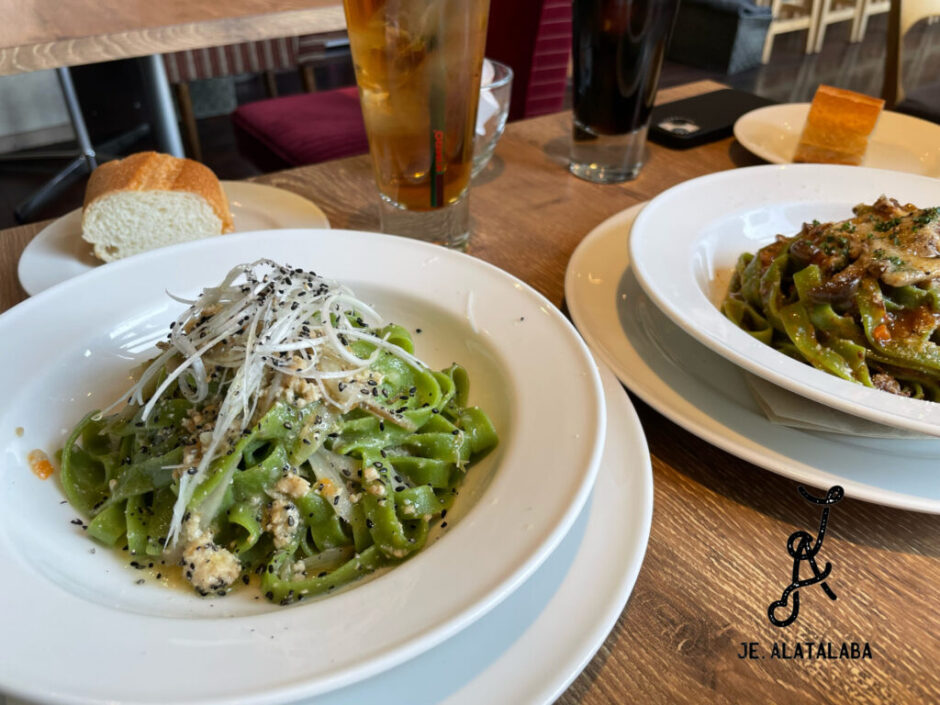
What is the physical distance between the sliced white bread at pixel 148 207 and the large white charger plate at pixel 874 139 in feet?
4.51

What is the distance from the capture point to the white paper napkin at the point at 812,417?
848 mm

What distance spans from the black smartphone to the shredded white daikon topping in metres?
1.36

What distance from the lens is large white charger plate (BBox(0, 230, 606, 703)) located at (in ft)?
1.83

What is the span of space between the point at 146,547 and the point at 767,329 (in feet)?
3.14

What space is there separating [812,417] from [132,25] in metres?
2.28

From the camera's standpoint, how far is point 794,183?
1.45 m

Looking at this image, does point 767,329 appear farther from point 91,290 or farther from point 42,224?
point 42,224

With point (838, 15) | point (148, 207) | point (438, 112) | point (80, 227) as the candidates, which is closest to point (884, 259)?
point (438, 112)

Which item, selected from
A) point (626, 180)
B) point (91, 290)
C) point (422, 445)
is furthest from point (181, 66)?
point (422, 445)

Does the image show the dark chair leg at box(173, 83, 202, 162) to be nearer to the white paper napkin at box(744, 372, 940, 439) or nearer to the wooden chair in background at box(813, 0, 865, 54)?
the white paper napkin at box(744, 372, 940, 439)

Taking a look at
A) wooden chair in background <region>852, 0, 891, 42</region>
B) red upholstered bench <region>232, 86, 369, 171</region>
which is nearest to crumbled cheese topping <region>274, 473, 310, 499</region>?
red upholstered bench <region>232, 86, 369, 171</region>

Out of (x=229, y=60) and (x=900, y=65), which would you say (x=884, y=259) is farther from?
(x=229, y=60)

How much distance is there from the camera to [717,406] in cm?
95

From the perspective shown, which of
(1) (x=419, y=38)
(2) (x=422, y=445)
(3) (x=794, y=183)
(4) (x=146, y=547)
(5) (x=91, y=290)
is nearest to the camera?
(4) (x=146, y=547)
